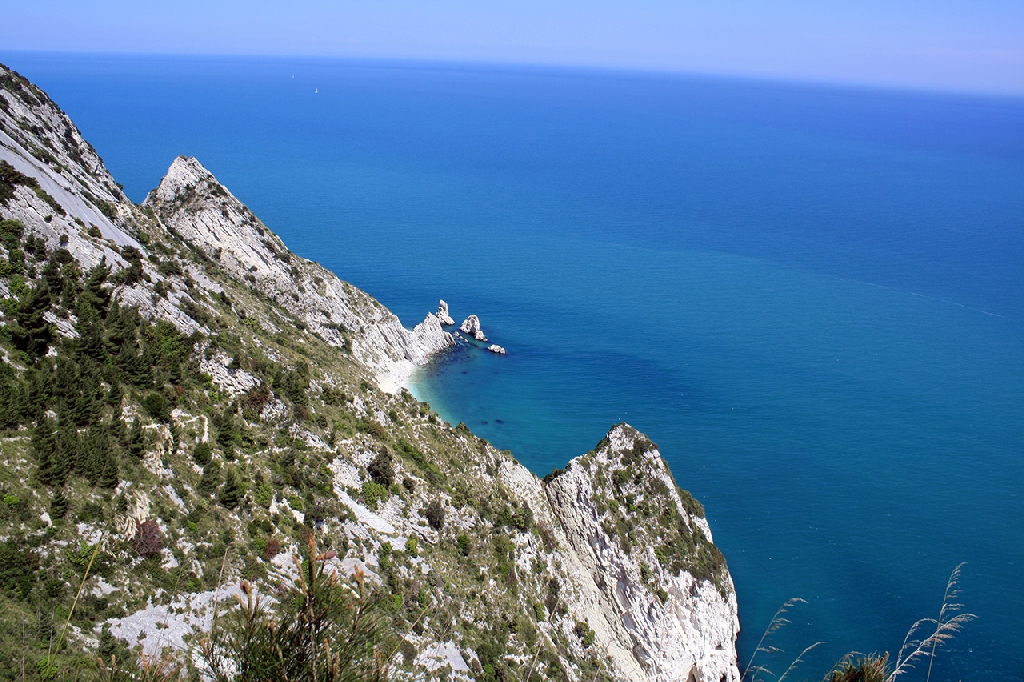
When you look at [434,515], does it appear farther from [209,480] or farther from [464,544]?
[209,480]

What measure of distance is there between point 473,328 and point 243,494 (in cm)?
5448

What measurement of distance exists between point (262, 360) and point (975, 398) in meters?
69.2

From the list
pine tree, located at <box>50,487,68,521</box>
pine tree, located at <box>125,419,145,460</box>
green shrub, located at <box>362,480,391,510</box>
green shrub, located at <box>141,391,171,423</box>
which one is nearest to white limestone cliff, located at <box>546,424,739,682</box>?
green shrub, located at <box>362,480,391,510</box>

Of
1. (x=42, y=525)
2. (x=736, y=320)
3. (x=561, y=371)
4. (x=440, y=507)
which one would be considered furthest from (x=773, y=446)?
(x=42, y=525)

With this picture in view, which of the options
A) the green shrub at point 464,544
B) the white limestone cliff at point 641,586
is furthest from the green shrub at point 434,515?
the white limestone cliff at point 641,586

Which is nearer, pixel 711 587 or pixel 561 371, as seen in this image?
pixel 711 587

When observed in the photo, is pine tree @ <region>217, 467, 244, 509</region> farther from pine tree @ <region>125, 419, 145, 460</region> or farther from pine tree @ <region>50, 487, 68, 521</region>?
pine tree @ <region>50, 487, 68, 521</region>

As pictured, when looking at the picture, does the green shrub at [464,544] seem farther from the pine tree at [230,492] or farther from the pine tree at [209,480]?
the pine tree at [209,480]

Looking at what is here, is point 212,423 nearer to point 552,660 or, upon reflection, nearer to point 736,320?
point 552,660

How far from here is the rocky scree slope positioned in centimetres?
1936

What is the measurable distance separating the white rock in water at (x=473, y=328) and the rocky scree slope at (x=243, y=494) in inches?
1321

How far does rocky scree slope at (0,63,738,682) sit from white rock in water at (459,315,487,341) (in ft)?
110

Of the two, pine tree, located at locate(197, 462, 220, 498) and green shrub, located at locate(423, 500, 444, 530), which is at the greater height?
green shrub, located at locate(423, 500, 444, 530)

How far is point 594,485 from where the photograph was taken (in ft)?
126
